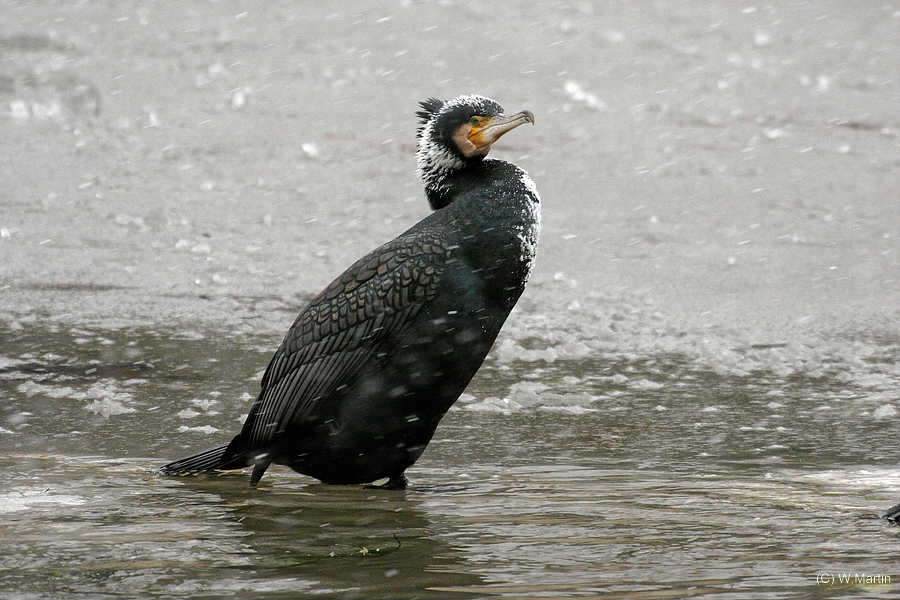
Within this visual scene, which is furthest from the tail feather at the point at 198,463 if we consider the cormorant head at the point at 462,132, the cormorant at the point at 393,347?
the cormorant head at the point at 462,132

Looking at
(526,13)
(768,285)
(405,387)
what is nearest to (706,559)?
(405,387)

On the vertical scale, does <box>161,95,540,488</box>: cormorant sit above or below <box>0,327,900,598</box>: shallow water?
above

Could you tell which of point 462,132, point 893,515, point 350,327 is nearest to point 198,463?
point 350,327

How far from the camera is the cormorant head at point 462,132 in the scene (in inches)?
165

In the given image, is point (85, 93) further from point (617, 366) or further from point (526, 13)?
point (617, 366)

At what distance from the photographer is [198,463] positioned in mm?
4062

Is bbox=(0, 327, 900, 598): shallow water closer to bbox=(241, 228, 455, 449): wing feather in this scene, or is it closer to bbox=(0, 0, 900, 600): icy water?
bbox=(0, 0, 900, 600): icy water

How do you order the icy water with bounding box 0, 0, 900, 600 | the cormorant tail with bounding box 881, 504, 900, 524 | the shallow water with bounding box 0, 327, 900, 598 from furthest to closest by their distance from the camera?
the cormorant tail with bounding box 881, 504, 900, 524
the icy water with bounding box 0, 0, 900, 600
the shallow water with bounding box 0, 327, 900, 598

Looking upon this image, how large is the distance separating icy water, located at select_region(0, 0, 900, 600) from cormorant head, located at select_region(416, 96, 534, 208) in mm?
1133

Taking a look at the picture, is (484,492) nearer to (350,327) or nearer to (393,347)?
(393,347)

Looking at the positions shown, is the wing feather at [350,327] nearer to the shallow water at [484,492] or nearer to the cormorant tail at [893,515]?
the shallow water at [484,492]

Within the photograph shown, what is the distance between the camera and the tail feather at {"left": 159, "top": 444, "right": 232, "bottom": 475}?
4016 millimetres

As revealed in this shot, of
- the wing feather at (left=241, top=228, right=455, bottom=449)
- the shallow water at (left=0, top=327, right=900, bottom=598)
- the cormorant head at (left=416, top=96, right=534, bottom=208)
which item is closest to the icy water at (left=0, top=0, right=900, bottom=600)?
the shallow water at (left=0, top=327, right=900, bottom=598)

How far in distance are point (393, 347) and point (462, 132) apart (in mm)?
868
